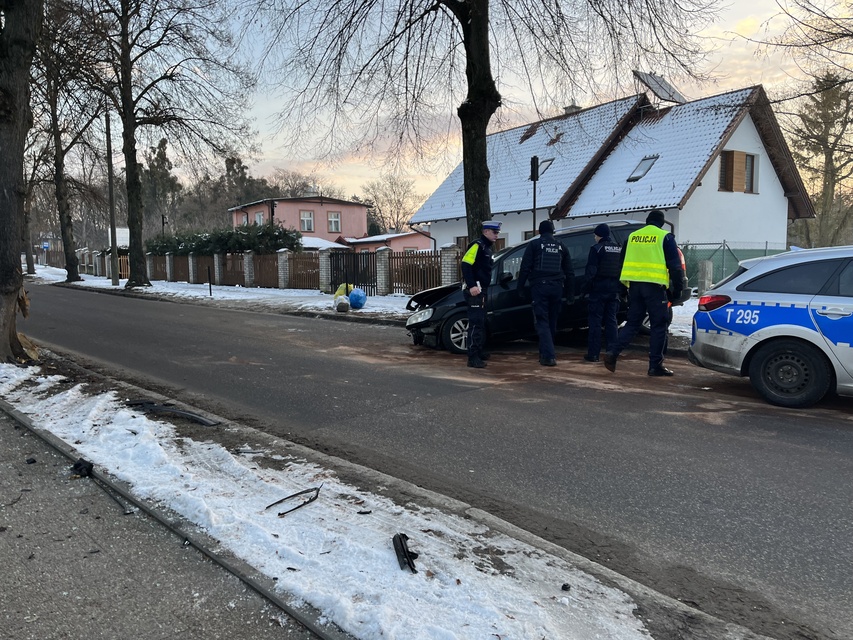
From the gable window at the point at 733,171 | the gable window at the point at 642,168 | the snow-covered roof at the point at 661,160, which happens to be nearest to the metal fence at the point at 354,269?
the snow-covered roof at the point at 661,160

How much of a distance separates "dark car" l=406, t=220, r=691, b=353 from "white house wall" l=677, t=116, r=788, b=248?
13.2 metres

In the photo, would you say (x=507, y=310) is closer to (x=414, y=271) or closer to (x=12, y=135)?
(x=12, y=135)

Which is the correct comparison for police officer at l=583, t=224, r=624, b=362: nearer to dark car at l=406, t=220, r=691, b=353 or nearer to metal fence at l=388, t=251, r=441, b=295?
dark car at l=406, t=220, r=691, b=353

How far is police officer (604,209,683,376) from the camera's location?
718cm

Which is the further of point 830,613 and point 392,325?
point 392,325

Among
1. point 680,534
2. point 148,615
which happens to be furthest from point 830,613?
point 148,615

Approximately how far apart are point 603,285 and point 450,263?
9.53 metres

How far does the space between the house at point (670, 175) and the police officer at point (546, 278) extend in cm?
→ 1275

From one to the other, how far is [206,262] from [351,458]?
94.4ft

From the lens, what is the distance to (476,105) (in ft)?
40.1

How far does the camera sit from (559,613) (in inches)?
98.9

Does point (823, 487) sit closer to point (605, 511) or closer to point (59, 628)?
point (605, 511)

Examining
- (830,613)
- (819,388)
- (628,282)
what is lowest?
(830,613)

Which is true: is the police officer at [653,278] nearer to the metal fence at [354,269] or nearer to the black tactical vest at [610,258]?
the black tactical vest at [610,258]
